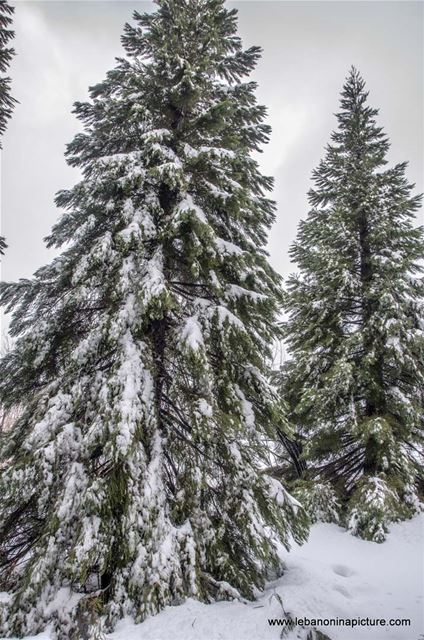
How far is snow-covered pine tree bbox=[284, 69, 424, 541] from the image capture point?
8.21 m

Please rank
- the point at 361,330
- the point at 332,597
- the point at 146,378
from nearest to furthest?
the point at 332,597
the point at 146,378
the point at 361,330

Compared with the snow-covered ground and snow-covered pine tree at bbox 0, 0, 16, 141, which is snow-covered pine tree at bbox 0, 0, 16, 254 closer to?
snow-covered pine tree at bbox 0, 0, 16, 141

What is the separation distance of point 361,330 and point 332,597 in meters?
6.41

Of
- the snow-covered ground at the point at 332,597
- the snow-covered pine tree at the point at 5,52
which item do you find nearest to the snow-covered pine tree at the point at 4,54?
the snow-covered pine tree at the point at 5,52

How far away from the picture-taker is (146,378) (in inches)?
186

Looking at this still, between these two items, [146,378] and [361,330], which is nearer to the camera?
[146,378]

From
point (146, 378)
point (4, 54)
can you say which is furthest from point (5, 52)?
point (146, 378)

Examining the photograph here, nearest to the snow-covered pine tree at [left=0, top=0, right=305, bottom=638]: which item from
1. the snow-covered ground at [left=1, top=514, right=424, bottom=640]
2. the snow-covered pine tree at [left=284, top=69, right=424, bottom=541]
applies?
the snow-covered ground at [left=1, top=514, right=424, bottom=640]

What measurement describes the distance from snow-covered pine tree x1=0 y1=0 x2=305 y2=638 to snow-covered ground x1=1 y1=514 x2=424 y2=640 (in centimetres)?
28

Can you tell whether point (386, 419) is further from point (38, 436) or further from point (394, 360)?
point (38, 436)

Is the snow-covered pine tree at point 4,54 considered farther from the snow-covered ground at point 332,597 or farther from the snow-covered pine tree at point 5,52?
the snow-covered ground at point 332,597

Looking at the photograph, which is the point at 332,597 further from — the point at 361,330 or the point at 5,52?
the point at 5,52

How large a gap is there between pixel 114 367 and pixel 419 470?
833cm

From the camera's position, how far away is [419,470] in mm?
8719
